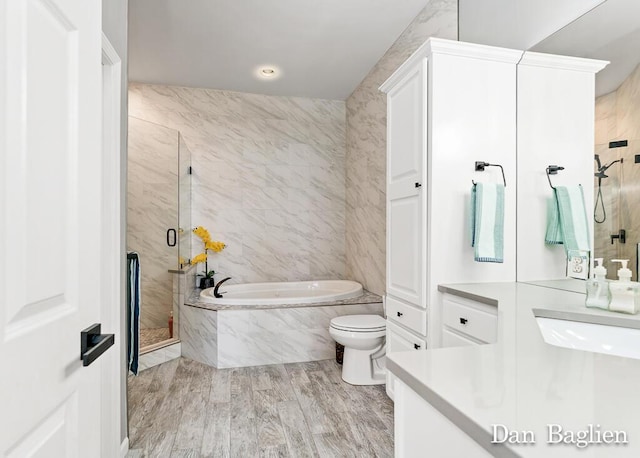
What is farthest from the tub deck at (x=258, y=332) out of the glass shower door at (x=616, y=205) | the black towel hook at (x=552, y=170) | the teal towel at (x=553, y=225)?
the glass shower door at (x=616, y=205)

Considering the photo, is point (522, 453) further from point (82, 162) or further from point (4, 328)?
point (82, 162)

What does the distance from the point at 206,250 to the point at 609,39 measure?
386 cm

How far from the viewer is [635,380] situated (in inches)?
28.8

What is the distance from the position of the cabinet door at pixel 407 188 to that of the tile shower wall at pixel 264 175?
7.58 feet

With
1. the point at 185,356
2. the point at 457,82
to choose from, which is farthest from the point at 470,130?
the point at 185,356

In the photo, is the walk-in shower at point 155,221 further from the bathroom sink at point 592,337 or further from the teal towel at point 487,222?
the bathroom sink at point 592,337

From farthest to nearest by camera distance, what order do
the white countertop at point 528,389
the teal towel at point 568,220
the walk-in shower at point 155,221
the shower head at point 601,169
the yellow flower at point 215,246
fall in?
the yellow flower at point 215,246 → the walk-in shower at point 155,221 → the teal towel at point 568,220 → the shower head at point 601,169 → the white countertop at point 528,389

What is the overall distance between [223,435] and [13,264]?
1.84m

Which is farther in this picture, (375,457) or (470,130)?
(470,130)

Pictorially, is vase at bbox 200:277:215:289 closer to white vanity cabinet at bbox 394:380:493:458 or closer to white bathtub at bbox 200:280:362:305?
white bathtub at bbox 200:280:362:305

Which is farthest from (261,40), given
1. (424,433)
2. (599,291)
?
(424,433)

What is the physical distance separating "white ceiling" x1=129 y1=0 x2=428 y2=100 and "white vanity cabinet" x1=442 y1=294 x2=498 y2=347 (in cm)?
222

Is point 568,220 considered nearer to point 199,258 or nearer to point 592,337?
point 592,337

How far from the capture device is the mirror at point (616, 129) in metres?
1.46
